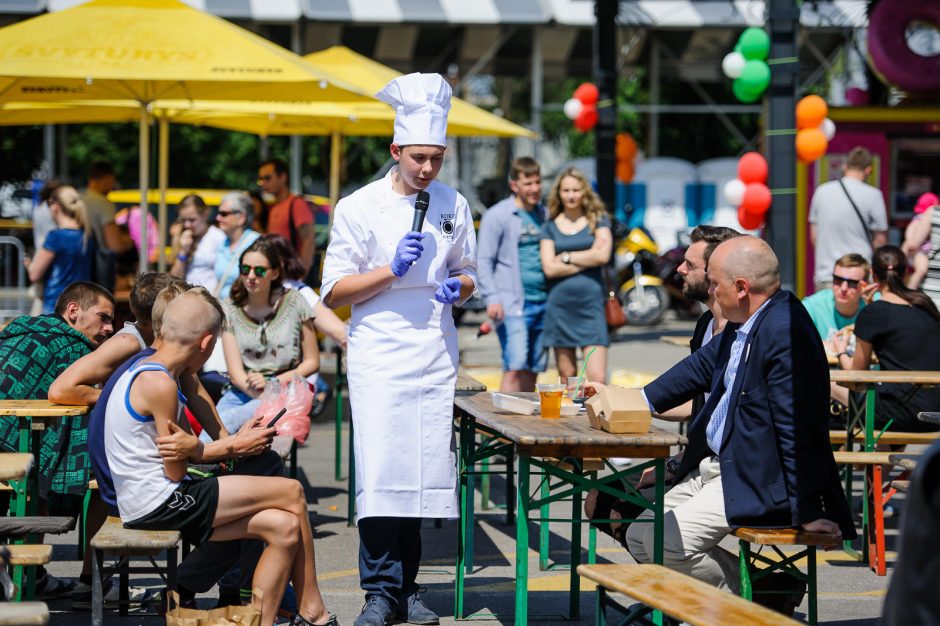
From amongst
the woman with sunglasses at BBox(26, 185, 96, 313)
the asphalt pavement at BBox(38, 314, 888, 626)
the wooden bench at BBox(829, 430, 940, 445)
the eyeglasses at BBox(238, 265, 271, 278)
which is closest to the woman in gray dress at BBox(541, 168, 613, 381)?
the asphalt pavement at BBox(38, 314, 888, 626)

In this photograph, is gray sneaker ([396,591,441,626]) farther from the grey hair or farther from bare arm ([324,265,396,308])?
the grey hair

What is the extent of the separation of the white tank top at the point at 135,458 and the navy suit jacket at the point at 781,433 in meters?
2.00

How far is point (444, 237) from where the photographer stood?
5.53m

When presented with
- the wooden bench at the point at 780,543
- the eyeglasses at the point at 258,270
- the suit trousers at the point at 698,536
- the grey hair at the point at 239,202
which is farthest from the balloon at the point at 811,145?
the wooden bench at the point at 780,543

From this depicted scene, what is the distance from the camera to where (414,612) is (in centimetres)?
546

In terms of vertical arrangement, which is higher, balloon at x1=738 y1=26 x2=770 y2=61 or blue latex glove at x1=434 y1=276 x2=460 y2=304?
balloon at x1=738 y1=26 x2=770 y2=61

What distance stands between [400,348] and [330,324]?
2.31m

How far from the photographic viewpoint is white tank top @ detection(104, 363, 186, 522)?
485cm

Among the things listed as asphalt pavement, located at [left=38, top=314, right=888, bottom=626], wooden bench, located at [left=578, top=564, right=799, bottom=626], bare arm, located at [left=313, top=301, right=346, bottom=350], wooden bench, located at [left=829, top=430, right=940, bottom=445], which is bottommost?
asphalt pavement, located at [left=38, top=314, right=888, bottom=626]

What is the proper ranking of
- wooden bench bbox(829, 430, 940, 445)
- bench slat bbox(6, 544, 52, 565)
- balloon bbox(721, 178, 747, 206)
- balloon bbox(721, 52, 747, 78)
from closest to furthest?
bench slat bbox(6, 544, 52, 565)
wooden bench bbox(829, 430, 940, 445)
balloon bbox(721, 178, 747, 206)
balloon bbox(721, 52, 747, 78)

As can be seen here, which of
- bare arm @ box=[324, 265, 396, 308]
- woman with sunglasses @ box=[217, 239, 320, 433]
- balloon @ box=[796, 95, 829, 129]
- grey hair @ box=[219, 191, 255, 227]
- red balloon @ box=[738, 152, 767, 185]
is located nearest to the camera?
bare arm @ box=[324, 265, 396, 308]

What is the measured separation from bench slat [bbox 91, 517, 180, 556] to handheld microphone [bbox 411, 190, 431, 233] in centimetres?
145

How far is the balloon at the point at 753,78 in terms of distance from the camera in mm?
11531

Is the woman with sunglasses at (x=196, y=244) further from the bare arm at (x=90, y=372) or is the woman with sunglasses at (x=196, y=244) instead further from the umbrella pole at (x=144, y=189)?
the bare arm at (x=90, y=372)
